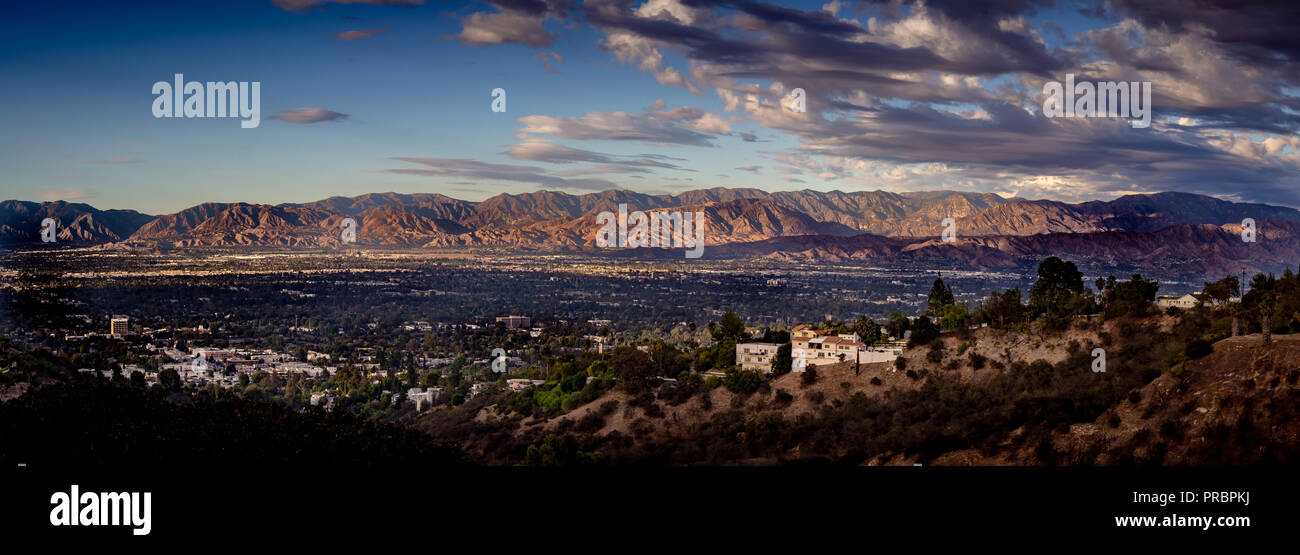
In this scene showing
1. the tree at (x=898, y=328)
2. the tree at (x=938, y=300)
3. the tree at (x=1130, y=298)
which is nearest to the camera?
the tree at (x=1130, y=298)

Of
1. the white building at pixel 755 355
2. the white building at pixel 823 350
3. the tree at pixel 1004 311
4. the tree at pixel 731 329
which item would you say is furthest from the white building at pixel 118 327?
the tree at pixel 1004 311

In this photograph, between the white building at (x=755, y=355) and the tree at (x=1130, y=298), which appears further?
the white building at (x=755, y=355)

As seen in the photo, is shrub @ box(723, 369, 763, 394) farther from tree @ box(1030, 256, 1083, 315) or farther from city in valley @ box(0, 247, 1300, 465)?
tree @ box(1030, 256, 1083, 315)

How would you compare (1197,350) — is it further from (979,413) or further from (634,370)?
(634,370)

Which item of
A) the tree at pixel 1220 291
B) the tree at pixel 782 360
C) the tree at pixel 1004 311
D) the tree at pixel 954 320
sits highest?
the tree at pixel 1220 291

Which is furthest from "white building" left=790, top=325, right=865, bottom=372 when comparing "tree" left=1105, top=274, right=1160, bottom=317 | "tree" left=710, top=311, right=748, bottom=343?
"tree" left=1105, top=274, right=1160, bottom=317

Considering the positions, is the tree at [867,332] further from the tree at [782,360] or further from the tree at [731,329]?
the tree at [731,329]

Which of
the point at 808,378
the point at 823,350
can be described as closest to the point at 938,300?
the point at 823,350
